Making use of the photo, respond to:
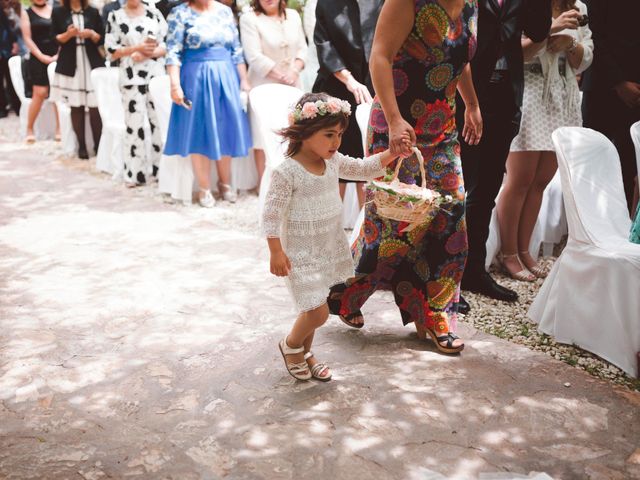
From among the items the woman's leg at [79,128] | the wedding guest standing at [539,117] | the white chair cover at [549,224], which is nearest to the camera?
the wedding guest standing at [539,117]

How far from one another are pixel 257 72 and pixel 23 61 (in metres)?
5.67

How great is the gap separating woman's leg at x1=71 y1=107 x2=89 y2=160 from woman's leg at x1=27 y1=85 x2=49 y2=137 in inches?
59.0

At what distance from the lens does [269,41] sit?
20.9 feet

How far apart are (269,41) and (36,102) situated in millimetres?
5254

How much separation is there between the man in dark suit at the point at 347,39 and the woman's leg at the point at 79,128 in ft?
16.7

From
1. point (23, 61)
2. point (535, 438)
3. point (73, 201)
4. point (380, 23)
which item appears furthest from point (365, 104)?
point (23, 61)

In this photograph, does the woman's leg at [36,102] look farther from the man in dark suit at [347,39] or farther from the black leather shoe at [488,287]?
the black leather shoe at [488,287]

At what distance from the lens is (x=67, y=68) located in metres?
8.50

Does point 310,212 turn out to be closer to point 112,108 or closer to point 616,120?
point 616,120

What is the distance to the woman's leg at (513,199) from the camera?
4438mm

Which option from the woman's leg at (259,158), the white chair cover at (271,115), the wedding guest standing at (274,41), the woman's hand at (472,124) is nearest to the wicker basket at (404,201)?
the woman's hand at (472,124)

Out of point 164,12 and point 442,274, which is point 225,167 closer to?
point 164,12

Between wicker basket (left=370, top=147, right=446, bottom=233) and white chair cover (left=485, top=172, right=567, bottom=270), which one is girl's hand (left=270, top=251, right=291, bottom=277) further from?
white chair cover (left=485, top=172, right=567, bottom=270)

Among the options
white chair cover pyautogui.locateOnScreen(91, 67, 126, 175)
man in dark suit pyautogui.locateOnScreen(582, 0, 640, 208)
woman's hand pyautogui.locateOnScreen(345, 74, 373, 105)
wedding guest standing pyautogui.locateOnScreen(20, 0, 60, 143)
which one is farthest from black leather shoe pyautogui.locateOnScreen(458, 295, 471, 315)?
wedding guest standing pyautogui.locateOnScreen(20, 0, 60, 143)
